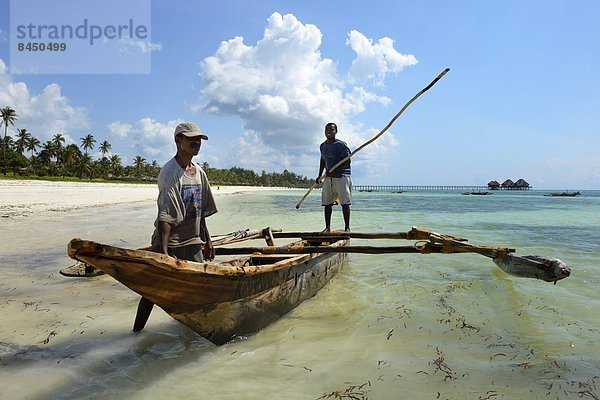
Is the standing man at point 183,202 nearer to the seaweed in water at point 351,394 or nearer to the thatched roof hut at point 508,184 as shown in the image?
the seaweed in water at point 351,394

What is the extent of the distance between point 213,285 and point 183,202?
0.83 meters

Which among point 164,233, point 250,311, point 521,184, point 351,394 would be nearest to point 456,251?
point 351,394

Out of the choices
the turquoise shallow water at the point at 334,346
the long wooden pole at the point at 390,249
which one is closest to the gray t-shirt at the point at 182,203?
the turquoise shallow water at the point at 334,346

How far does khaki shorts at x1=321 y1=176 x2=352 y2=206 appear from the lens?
290 inches

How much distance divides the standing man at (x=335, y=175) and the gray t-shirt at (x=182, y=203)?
3.84 metres

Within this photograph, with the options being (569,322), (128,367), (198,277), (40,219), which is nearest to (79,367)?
(128,367)

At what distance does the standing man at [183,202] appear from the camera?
3.23 m

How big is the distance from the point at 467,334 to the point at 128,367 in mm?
3366

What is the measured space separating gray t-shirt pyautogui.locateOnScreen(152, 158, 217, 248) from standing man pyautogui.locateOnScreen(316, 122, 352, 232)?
3841 mm

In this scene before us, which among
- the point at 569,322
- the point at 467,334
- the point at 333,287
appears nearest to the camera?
the point at 467,334

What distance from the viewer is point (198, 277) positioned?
9.37ft

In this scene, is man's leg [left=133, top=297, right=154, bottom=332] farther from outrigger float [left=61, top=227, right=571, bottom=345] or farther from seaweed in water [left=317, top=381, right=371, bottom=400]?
seaweed in water [left=317, top=381, right=371, bottom=400]

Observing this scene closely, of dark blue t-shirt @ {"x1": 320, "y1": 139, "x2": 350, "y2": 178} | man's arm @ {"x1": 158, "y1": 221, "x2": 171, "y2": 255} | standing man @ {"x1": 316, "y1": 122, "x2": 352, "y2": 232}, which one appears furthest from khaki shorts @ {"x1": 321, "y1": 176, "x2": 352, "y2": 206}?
man's arm @ {"x1": 158, "y1": 221, "x2": 171, "y2": 255}

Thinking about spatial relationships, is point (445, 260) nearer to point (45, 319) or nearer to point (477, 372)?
point (477, 372)
